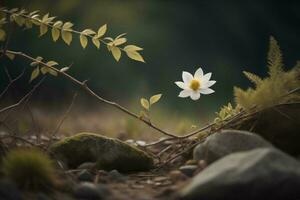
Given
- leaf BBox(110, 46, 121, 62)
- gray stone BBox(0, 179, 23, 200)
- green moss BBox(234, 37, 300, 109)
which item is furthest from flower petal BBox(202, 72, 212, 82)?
gray stone BBox(0, 179, 23, 200)

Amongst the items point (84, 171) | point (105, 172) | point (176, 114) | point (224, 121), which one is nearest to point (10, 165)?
point (84, 171)

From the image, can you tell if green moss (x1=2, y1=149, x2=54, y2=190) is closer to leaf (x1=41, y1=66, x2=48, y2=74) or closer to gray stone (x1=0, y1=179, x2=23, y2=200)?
gray stone (x1=0, y1=179, x2=23, y2=200)

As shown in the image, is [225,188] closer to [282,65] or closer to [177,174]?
[177,174]

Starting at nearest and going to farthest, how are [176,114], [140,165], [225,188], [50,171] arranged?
1. [225,188]
2. [50,171]
3. [140,165]
4. [176,114]

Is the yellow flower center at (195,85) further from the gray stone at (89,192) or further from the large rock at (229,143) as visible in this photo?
the gray stone at (89,192)

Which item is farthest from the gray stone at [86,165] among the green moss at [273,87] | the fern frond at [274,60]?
the fern frond at [274,60]

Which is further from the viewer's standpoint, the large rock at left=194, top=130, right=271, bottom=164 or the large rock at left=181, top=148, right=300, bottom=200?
the large rock at left=194, top=130, right=271, bottom=164
